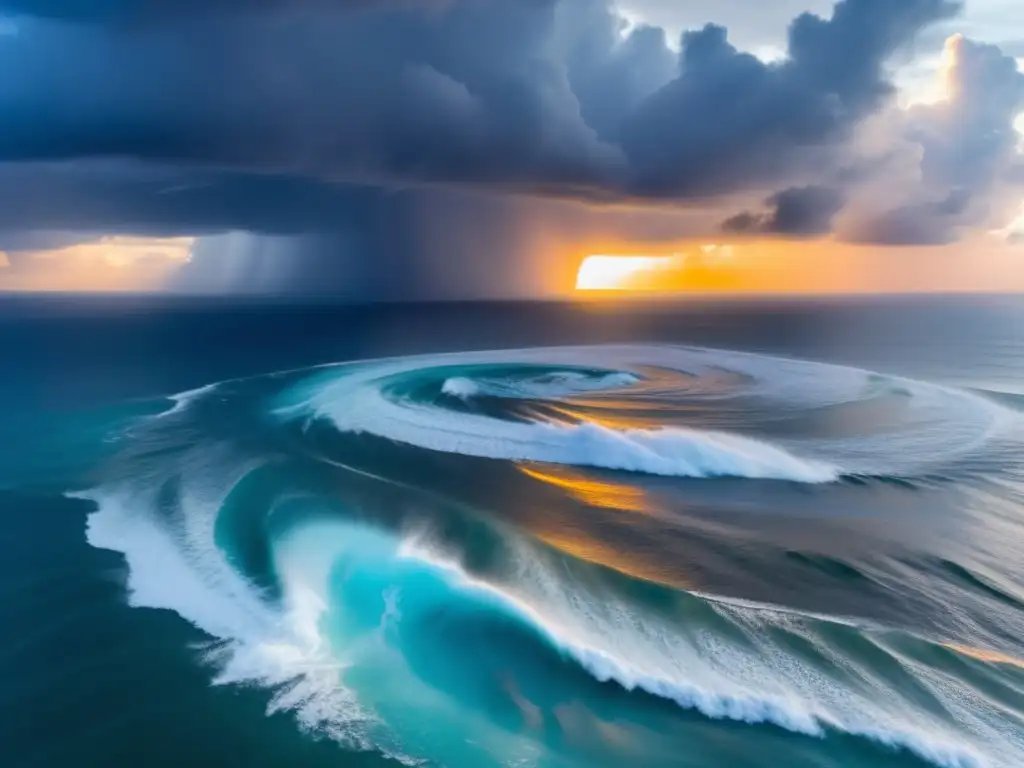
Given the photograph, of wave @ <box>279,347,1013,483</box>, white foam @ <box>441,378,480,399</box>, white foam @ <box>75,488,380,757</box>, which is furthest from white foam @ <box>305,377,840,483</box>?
white foam @ <box>75,488,380,757</box>

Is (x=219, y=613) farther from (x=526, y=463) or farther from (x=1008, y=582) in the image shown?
(x=1008, y=582)

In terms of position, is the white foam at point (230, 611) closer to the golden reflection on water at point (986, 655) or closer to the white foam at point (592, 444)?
the white foam at point (592, 444)

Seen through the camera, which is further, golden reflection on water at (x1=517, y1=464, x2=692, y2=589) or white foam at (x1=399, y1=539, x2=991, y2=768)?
golden reflection on water at (x1=517, y1=464, x2=692, y2=589)

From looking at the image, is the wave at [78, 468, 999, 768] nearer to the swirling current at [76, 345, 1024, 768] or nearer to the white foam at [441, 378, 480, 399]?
the swirling current at [76, 345, 1024, 768]

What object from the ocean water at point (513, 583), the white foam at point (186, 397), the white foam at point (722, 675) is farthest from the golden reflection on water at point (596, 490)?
the white foam at point (186, 397)

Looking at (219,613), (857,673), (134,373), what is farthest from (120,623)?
(134,373)

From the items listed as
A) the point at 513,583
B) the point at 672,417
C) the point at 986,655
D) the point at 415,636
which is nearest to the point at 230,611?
the point at 415,636

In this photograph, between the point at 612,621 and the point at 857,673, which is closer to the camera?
the point at 857,673

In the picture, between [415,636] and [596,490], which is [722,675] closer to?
[415,636]
